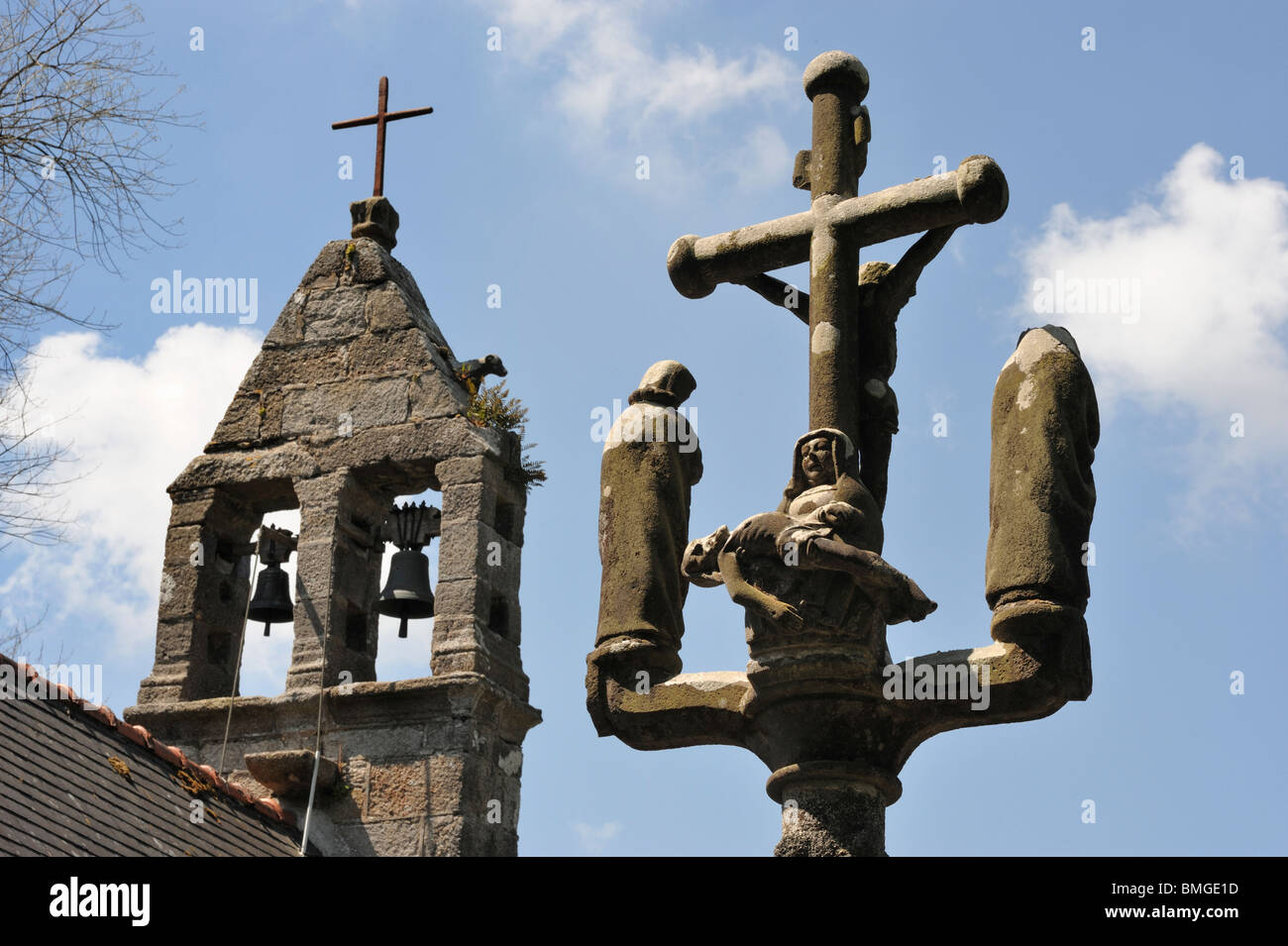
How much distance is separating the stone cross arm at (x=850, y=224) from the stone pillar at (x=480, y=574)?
15.4 ft

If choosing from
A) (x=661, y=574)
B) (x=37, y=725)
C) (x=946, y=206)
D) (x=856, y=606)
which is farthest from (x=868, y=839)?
(x=37, y=725)

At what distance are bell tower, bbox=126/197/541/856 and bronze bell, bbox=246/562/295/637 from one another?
2cm

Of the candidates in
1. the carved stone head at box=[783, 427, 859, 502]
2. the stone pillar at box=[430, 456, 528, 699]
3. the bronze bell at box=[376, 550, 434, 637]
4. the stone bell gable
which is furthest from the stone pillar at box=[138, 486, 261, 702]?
the carved stone head at box=[783, 427, 859, 502]

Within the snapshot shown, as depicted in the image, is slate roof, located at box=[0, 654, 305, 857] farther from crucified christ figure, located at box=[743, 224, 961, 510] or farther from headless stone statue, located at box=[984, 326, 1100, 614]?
headless stone statue, located at box=[984, 326, 1100, 614]

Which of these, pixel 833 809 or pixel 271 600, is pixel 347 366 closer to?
pixel 271 600

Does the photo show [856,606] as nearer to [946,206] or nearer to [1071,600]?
[1071,600]

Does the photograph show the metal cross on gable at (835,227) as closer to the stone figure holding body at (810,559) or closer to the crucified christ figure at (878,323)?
the crucified christ figure at (878,323)

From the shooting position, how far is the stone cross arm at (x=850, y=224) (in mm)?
5641

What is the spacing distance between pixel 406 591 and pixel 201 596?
1248 millimetres

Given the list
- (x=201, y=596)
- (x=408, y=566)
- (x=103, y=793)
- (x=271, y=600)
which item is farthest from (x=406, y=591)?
(x=103, y=793)

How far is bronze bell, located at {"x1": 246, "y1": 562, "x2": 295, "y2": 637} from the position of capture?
11.3 meters


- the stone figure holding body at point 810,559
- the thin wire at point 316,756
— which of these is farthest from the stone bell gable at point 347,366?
the stone figure holding body at point 810,559

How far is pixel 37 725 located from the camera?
898 centimetres
